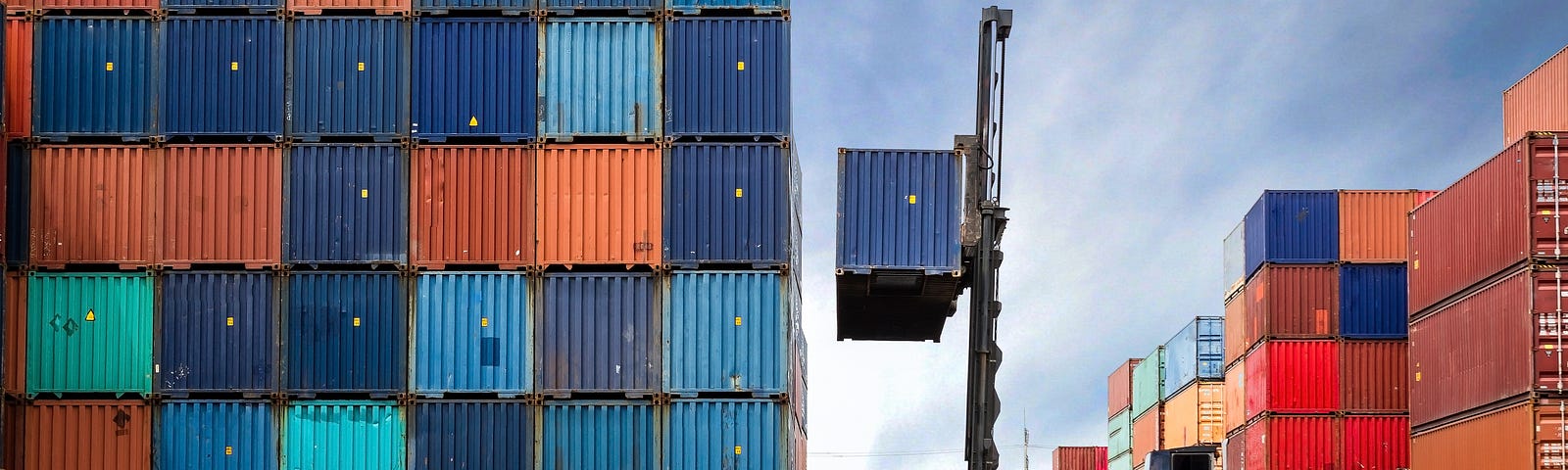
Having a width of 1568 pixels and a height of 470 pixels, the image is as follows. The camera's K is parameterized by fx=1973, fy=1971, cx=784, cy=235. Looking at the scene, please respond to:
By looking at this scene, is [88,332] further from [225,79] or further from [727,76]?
[727,76]

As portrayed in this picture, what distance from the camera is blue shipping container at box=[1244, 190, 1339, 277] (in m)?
47.2

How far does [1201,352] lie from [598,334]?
1126 inches

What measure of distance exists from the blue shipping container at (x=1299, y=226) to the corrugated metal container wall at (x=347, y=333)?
78.0 feet

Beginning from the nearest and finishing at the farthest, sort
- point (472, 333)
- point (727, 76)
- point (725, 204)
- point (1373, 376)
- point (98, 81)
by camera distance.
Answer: point (472, 333) → point (725, 204) → point (727, 76) → point (98, 81) → point (1373, 376)

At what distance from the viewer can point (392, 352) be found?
31703mm

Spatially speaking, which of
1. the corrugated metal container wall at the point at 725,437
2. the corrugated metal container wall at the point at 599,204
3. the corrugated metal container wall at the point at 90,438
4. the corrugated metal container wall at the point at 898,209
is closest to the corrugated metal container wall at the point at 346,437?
the corrugated metal container wall at the point at 90,438

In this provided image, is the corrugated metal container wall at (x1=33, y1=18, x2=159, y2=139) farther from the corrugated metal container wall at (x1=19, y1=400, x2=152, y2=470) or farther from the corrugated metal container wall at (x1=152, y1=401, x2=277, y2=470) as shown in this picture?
the corrugated metal container wall at (x1=152, y1=401, x2=277, y2=470)

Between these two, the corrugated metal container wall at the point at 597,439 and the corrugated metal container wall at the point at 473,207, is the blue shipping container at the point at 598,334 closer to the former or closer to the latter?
the corrugated metal container wall at the point at 597,439

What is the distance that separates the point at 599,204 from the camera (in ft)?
105

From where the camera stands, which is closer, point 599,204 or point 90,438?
point 90,438

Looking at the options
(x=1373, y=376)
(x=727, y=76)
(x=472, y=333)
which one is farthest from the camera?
(x=1373, y=376)

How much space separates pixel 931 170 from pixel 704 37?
614 cm

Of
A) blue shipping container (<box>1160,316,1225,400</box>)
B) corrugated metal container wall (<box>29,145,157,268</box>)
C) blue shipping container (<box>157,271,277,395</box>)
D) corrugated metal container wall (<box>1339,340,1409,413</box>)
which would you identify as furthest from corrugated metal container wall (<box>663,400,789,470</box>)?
blue shipping container (<box>1160,316,1225,400</box>)

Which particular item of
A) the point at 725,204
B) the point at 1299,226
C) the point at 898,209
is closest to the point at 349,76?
the point at 725,204
